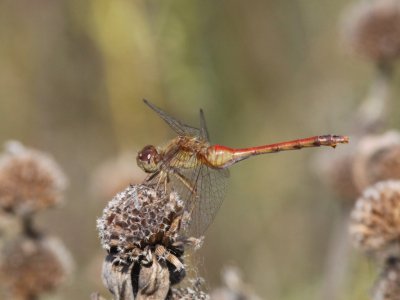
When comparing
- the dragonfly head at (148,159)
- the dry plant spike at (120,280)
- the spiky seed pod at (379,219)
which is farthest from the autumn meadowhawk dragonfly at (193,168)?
the spiky seed pod at (379,219)

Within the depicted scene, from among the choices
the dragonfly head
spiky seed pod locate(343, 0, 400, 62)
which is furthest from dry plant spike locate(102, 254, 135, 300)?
spiky seed pod locate(343, 0, 400, 62)

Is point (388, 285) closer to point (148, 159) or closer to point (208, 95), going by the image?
point (148, 159)

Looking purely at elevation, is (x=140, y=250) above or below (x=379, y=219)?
below

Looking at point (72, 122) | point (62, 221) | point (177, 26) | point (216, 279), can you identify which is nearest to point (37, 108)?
point (72, 122)

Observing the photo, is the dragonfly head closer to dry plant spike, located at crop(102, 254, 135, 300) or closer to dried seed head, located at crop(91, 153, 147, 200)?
dry plant spike, located at crop(102, 254, 135, 300)

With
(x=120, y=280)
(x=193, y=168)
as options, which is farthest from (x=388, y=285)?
(x=120, y=280)

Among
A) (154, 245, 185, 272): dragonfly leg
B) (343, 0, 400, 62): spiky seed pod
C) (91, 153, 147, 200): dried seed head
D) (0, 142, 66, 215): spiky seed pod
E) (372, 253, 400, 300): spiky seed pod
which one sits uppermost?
(343, 0, 400, 62): spiky seed pod
